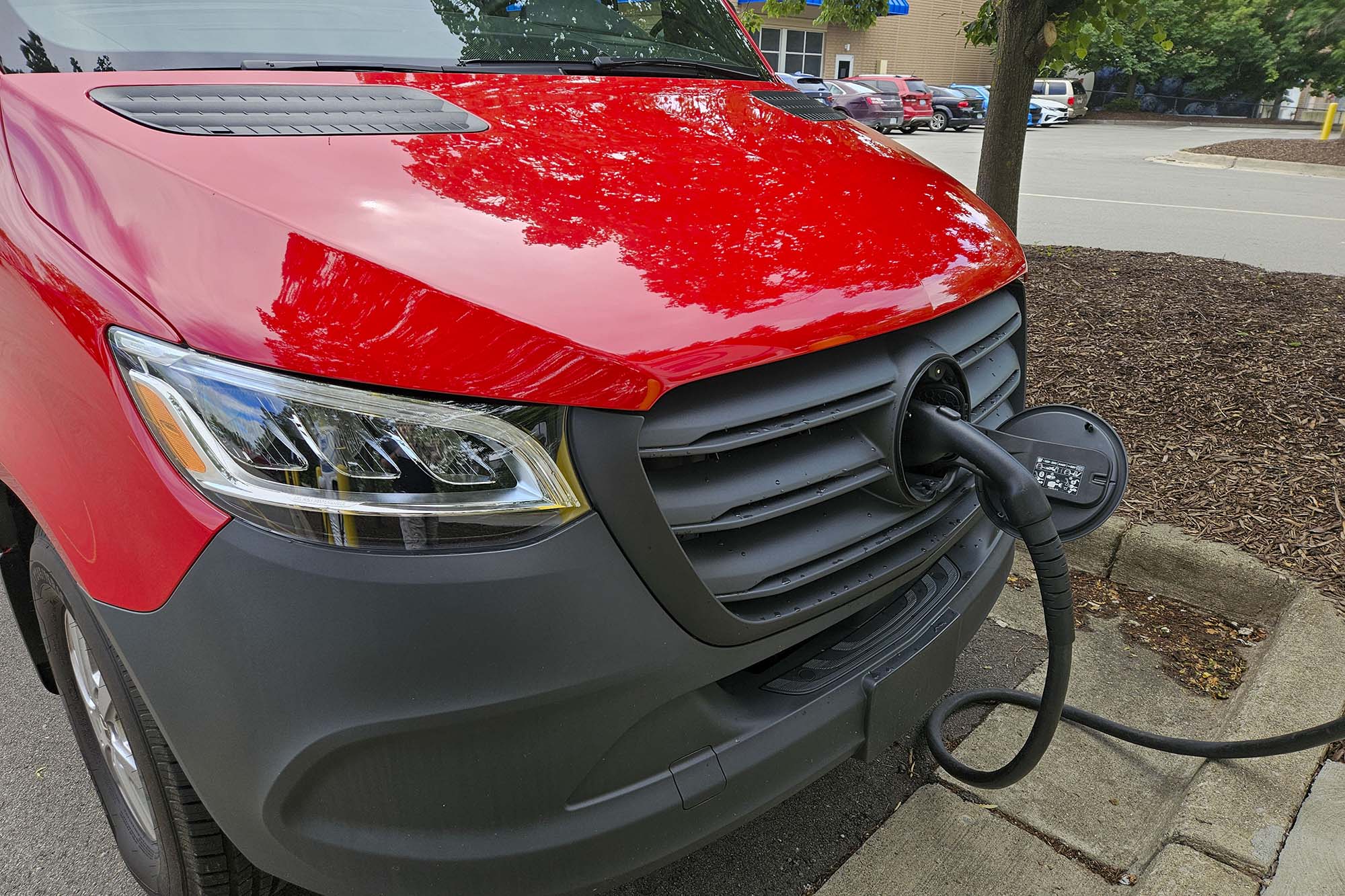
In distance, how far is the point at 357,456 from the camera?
4.13ft

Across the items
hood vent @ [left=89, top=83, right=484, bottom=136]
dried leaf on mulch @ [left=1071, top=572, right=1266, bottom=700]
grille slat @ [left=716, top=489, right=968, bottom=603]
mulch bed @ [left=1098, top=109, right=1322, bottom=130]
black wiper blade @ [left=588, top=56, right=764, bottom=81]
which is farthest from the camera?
mulch bed @ [left=1098, top=109, right=1322, bottom=130]

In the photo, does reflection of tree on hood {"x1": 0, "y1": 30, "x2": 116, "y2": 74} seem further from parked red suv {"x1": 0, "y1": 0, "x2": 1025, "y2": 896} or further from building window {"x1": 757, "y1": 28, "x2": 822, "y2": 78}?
building window {"x1": 757, "y1": 28, "x2": 822, "y2": 78}

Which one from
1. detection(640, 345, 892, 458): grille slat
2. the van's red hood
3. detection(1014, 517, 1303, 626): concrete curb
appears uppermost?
the van's red hood

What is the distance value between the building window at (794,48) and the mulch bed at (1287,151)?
19.5 meters

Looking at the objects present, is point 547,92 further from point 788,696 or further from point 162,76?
point 788,696

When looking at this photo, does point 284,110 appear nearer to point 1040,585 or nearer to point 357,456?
point 357,456

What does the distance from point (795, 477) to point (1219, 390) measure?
3.42 meters

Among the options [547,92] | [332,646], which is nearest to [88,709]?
[332,646]

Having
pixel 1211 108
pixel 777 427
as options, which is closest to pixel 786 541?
pixel 777 427

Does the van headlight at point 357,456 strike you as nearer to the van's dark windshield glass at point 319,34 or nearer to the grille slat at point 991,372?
the grille slat at point 991,372

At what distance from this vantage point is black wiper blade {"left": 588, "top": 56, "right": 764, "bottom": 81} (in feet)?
8.06

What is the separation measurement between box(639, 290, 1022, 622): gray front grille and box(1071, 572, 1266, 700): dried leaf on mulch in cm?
150

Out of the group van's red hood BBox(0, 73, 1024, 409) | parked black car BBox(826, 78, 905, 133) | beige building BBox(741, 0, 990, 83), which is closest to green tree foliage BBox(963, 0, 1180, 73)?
van's red hood BBox(0, 73, 1024, 409)

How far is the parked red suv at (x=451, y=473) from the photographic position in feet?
4.09
